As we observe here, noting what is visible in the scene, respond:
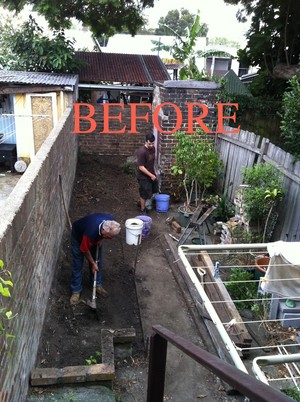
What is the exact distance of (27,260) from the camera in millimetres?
3225

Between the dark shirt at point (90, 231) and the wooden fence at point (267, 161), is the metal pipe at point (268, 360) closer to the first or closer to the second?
the dark shirt at point (90, 231)

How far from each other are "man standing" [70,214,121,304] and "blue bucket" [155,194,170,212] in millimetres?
3382

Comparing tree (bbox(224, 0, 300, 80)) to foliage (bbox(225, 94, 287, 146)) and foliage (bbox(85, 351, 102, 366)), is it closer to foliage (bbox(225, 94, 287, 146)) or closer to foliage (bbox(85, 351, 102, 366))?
foliage (bbox(225, 94, 287, 146))

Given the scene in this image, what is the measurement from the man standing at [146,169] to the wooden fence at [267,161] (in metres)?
1.70

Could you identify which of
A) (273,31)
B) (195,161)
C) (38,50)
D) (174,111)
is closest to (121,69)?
(38,50)

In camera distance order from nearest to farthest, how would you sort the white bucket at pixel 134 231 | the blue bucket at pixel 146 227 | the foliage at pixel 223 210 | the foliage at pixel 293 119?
the foliage at pixel 293 119
the white bucket at pixel 134 231
the blue bucket at pixel 146 227
the foliage at pixel 223 210

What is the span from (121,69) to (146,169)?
26.5 ft

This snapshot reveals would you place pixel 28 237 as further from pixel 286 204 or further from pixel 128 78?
pixel 128 78

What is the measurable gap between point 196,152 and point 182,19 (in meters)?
69.8

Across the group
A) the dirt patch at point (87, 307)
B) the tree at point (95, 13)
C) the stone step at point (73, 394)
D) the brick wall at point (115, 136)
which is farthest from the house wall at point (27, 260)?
the tree at point (95, 13)

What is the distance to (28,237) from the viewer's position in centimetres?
328

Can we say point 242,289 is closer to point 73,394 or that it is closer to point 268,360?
point 73,394

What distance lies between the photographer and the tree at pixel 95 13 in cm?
1203

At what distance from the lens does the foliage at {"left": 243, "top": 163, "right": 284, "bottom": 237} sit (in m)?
5.78
